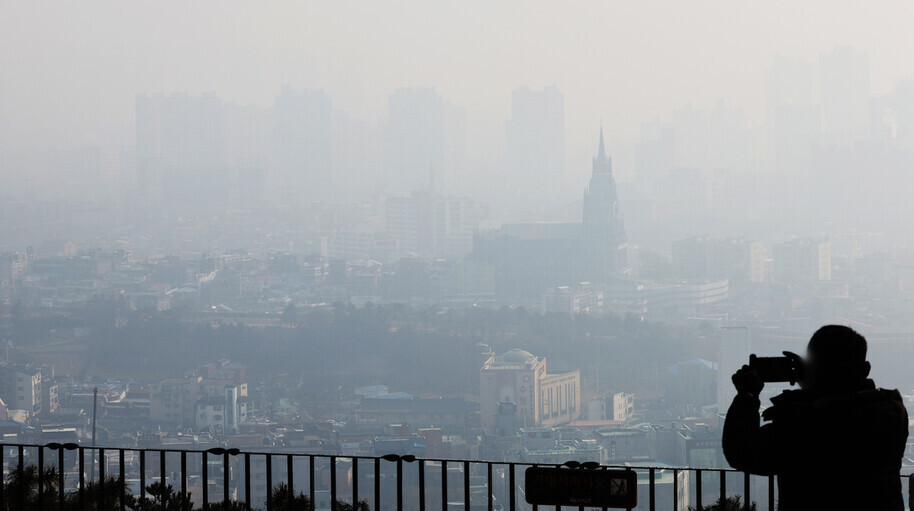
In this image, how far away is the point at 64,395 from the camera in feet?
178

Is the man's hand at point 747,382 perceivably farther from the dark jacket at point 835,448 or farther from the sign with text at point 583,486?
the sign with text at point 583,486

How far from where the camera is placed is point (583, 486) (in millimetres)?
3096

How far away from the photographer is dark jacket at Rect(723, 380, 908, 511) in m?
2.00

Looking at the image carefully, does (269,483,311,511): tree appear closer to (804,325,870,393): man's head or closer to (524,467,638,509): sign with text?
(524,467,638,509): sign with text

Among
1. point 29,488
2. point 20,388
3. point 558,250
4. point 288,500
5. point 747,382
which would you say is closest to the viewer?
point 747,382

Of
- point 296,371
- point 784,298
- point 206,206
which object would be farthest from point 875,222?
point 206,206

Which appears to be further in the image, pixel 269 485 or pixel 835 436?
pixel 269 485

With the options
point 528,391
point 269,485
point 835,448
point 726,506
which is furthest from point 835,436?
point 528,391

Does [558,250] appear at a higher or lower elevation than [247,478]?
higher

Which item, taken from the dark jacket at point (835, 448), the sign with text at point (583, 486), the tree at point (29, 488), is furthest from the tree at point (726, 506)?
the tree at point (29, 488)

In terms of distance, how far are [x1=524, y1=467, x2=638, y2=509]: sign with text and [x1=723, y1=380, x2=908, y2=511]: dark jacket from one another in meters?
1.04

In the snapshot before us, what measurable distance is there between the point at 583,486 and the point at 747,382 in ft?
3.58

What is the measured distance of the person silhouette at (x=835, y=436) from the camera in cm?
200

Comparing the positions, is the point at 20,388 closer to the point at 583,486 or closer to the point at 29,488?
the point at 29,488
